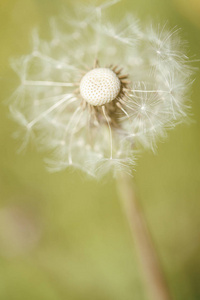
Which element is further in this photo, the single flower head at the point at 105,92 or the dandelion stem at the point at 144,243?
the dandelion stem at the point at 144,243

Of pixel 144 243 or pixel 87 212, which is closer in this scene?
pixel 144 243

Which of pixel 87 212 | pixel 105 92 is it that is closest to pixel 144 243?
pixel 87 212

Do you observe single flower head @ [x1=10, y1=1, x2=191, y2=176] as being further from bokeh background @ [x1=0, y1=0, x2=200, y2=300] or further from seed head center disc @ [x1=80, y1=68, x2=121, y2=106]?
bokeh background @ [x1=0, y1=0, x2=200, y2=300]

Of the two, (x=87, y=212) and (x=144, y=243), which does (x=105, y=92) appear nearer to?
(x=144, y=243)

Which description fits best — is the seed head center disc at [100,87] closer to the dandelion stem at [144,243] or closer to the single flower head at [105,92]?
the single flower head at [105,92]

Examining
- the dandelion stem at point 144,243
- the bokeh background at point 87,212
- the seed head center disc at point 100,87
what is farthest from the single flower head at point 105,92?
the bokeh background at point 87,212

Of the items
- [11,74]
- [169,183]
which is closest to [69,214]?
[169,183]
